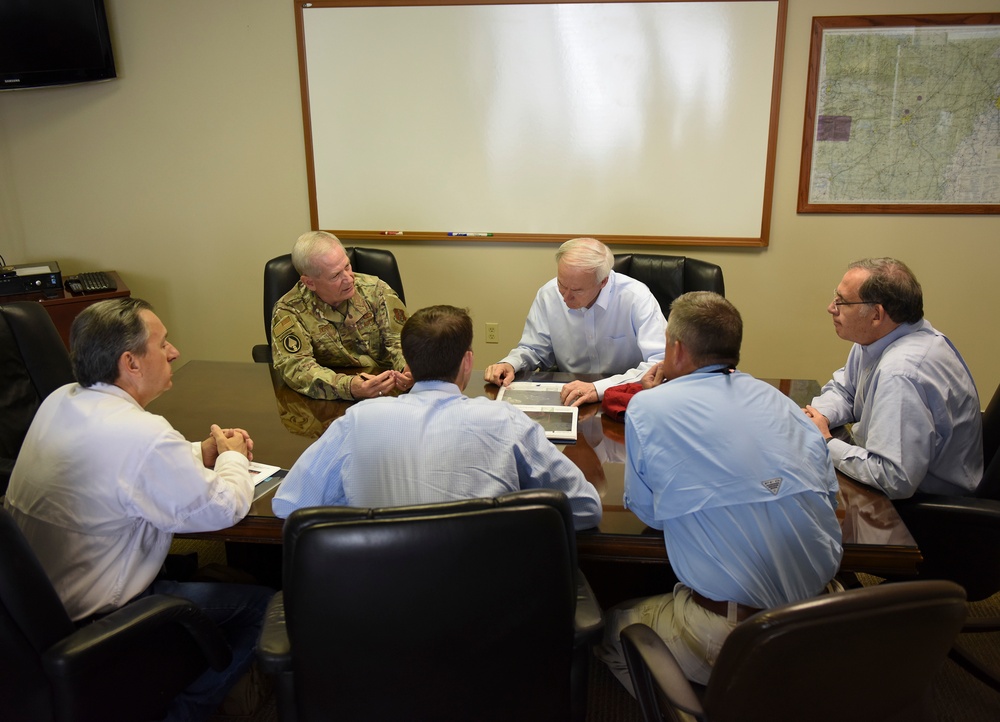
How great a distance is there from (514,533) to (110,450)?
0.88 m

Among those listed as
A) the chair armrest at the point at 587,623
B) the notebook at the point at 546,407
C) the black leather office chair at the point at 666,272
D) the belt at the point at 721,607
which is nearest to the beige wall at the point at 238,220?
the black leather office chair at the point at 666,272

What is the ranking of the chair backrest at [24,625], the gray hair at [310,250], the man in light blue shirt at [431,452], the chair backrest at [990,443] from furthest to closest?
1. the gray hair at [310,250]
2. the chair backrest at [990,443]
3. the man in light blue shirt at [431,452]
4. the chair backrest at [24,625]

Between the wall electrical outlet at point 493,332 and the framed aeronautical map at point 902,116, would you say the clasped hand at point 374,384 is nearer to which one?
the wall electrical outlet at point 493,332

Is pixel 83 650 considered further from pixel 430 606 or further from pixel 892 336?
pixel 892 336

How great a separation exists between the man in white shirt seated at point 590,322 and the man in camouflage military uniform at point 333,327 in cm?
44

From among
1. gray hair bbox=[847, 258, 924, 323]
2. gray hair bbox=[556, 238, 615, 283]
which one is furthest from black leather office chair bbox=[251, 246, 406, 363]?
gray hair bbox=[847, 258, 924, 323]

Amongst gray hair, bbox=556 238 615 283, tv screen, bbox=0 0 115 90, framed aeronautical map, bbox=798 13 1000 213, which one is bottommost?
gray hair, bbox=556 238 615 283

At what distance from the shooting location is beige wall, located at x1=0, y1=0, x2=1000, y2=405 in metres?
3.55

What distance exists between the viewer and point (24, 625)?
1329 millimetres

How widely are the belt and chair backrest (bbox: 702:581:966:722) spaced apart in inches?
12.7

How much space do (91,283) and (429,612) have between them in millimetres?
3071

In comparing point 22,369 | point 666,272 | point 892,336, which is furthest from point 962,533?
point 22,369

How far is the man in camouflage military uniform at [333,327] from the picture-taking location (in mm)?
2363

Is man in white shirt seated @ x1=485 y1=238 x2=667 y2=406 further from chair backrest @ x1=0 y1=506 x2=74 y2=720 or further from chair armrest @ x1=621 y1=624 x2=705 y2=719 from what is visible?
chair backrest @ x1=0 y1=506 x2=74 y2=720
